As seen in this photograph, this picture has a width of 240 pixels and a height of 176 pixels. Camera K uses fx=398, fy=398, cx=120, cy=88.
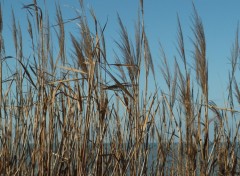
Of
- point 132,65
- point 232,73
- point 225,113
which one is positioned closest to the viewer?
point 132,65

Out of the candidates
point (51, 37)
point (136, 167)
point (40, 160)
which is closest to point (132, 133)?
point (136, 167)

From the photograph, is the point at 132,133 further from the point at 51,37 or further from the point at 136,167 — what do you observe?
the point at 51,37

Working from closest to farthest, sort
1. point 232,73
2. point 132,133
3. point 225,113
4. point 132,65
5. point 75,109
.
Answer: point 132,65, point 75,109, point 132,133, point 232,73, point 225,113

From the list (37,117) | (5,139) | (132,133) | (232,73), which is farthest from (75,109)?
(232,73)

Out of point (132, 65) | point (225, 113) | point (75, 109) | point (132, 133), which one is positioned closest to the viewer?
point (132, 65)

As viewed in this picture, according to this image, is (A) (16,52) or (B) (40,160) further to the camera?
(A) (16,52)

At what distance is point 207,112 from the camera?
188 cm

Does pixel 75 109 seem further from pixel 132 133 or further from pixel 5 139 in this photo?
pixel 5 139

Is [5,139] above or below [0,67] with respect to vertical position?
below

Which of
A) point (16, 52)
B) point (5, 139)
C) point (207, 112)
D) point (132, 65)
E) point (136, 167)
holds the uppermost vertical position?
point (16, 52)

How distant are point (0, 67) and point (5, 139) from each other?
410 mm

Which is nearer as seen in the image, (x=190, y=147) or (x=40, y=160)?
(x=40, y=160)

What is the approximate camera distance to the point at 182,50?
191cm

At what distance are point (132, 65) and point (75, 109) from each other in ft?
1.15
